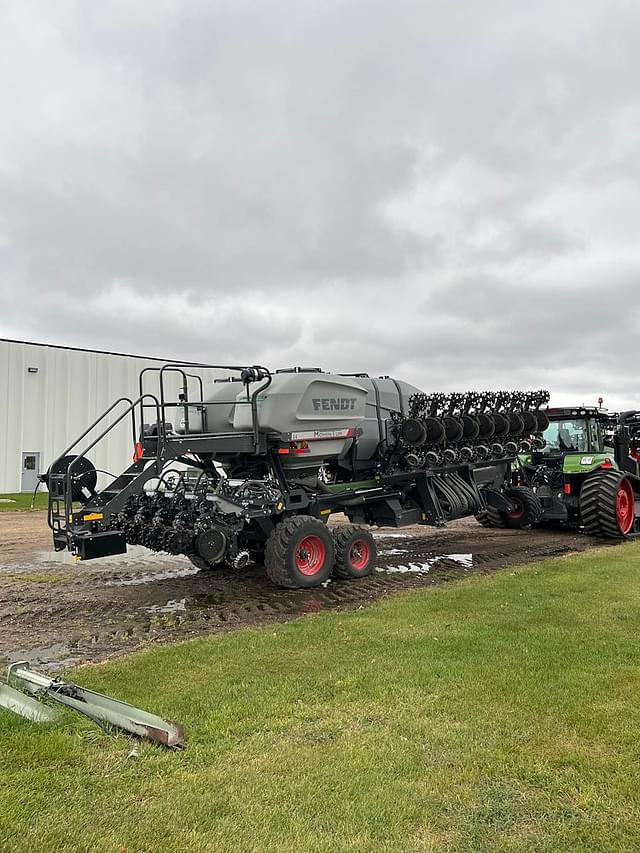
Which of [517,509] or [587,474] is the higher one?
[587,474]

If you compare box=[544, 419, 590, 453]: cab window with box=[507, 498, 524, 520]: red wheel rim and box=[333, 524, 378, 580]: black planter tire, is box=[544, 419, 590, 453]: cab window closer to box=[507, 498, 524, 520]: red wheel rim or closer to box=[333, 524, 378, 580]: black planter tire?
box=[507, 498, 524, 520]: red wheel rim

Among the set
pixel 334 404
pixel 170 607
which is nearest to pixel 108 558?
pixel 170 607

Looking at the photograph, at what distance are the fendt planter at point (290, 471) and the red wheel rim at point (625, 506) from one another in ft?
7.66

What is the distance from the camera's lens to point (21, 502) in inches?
904

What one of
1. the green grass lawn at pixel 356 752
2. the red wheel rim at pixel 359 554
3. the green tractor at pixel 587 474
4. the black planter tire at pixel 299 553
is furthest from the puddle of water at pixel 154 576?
the green tractor at pixel 587 474

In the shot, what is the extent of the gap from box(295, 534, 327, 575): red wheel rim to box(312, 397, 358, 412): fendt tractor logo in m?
1.68

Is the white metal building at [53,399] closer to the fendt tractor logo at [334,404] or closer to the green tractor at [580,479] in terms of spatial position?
the green tractor at [580,479]

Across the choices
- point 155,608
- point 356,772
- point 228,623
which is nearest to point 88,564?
point 155,608

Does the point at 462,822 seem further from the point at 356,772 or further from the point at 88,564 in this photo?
the point at 88,564

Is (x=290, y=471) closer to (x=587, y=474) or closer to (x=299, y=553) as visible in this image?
(x=299, y=553)

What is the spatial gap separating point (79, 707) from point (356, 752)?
170 cm

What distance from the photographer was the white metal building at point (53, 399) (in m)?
26.9

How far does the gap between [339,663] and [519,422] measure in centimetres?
743

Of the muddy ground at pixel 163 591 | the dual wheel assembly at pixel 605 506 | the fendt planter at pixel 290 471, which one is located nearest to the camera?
the muddy ground at pixel 163 591
